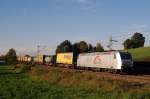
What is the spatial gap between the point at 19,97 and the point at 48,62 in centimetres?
6734

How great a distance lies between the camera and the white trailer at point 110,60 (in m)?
43.5

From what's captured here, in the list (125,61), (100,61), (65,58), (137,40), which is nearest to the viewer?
(125,61)

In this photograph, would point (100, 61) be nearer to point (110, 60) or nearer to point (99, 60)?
point (99, 60)

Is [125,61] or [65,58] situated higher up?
[65,58]

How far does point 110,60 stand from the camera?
151 feet

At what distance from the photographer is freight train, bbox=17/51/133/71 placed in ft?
143

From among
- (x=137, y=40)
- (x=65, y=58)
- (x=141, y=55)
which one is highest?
(x=137, y=40)

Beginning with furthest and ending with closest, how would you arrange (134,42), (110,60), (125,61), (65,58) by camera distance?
1. (134,42)
2. (65,58)
3. (110,60)
4. (125,61)

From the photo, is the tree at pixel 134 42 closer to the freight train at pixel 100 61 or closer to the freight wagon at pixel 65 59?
the freight wagon at pixel 65 59

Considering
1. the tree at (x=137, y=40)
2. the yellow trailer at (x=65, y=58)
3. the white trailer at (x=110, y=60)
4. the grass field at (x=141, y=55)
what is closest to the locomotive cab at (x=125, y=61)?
the white trailer at (x=110, y=60)

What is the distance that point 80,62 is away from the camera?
61.8 m

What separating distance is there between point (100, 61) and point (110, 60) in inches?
152

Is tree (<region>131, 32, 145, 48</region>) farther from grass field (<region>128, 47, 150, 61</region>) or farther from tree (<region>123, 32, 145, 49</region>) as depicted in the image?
grass field (<region>128, 47, 150, 61</region>)

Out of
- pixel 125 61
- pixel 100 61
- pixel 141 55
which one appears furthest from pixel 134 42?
pixel 125 61
